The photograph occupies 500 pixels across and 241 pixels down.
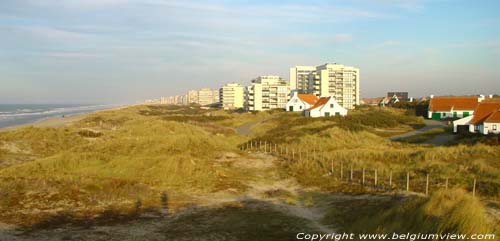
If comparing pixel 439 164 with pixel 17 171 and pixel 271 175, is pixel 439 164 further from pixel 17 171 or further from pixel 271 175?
pixel 17 171

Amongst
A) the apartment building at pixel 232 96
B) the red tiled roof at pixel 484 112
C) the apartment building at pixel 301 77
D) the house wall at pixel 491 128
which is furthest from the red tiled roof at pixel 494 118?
the apartment building at pixel 232 96

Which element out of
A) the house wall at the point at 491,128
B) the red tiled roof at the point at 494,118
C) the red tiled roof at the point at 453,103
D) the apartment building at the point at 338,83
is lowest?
the house wall at the point at 491,128

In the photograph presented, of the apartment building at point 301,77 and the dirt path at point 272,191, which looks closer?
the dirt path at point 272,191

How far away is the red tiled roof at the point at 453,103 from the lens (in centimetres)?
6794

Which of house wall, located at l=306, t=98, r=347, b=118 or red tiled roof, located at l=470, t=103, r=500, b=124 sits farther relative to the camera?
house wall, located at l=306, t=98, r=347, b=118

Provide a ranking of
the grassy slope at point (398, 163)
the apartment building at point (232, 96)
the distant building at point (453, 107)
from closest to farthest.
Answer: the grassy slope at point (398, 163) → the distant building at point (453, 107) → the apartment building at point (232, 96)

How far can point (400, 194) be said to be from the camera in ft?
53.6

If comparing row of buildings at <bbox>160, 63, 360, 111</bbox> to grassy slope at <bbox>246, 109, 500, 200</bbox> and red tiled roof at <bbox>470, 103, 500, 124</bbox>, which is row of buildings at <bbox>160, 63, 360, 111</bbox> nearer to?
red tiled roof at <bbox>470, 103, 500, 124</bbox>

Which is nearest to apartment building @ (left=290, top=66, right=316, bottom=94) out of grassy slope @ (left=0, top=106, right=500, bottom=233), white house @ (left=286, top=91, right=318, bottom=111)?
white house @ (left=286, top=91, right=318, bottom=111)

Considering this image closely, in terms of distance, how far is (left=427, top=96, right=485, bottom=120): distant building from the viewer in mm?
67375

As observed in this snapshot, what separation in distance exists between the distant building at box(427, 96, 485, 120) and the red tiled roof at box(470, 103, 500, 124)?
65.3 feet

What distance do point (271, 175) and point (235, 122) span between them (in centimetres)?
4736

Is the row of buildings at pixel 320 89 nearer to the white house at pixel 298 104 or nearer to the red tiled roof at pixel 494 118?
the white house at pixel 298 104

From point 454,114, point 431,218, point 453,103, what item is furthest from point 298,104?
point 431,218
